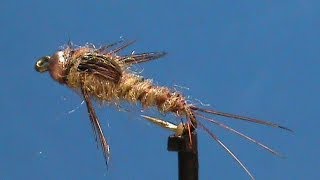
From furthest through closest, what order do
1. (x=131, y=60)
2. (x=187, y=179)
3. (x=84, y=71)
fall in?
(x=131, y=60)
(x=84, y=71)
(x=187, y=179)

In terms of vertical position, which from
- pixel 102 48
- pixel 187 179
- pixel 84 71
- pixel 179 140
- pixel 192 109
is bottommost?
pixel 187 179

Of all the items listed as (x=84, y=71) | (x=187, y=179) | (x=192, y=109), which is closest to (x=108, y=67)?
(x=84, y=71)

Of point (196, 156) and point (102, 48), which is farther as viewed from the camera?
point (102, 48)

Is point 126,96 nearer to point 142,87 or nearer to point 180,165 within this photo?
point 142,87

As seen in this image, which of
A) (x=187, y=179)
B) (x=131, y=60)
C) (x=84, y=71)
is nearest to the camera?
(x=187, y=179)

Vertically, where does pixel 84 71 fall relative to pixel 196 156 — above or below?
above

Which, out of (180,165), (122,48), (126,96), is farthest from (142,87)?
(180,165)

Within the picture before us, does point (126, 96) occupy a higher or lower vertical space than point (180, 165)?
higher

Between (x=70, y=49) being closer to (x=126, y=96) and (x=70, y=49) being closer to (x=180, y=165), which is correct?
(x=126, y=96)

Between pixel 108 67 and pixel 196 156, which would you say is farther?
pixel 108 67
